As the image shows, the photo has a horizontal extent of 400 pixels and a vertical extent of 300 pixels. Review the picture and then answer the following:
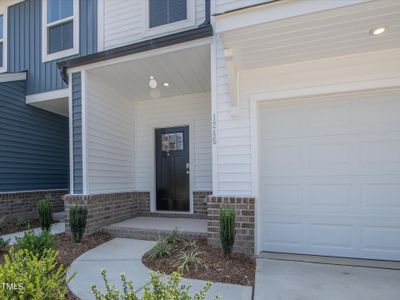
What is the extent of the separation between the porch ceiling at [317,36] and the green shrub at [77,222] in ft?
Result: 11.7

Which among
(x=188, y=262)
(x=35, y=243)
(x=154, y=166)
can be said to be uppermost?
(x=154, y=166)

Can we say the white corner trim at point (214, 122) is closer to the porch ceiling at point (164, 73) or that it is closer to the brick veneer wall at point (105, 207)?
the porch ceiling at point (164, 73)

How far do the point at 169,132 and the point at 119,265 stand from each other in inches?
137

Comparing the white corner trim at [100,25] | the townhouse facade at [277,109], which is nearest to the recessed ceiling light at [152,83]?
the townhouse facade at [277,109]

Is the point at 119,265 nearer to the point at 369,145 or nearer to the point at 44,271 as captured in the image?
the point at 44,271

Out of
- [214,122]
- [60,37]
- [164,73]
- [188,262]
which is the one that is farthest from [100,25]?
[188,262]

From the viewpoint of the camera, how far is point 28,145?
6934mm

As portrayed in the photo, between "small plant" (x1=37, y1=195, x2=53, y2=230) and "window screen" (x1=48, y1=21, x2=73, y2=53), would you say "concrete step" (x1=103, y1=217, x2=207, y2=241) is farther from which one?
"window screen" (x1=48, y1=21, x2=73, y2=53)

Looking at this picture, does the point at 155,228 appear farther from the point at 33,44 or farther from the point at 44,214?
the point at 33,44

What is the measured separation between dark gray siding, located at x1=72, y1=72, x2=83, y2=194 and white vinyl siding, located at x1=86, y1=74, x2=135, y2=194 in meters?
0.15

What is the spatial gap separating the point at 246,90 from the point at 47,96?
17.3ft

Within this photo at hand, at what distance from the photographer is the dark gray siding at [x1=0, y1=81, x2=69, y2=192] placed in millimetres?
6410

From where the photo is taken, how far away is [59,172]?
7.86 metres

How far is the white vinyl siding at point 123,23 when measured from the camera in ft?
18.1
